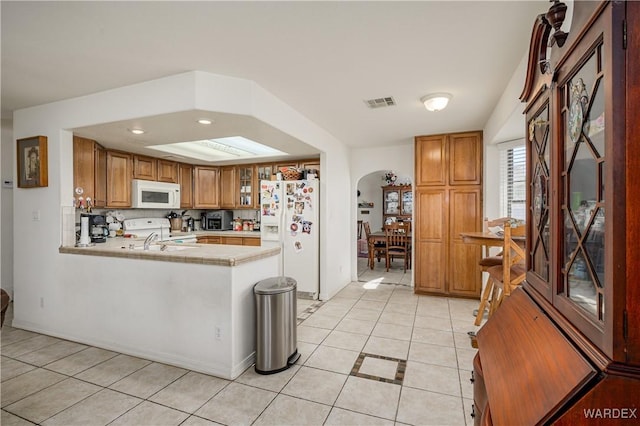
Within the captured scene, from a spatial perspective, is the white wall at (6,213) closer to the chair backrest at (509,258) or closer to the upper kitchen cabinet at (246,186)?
the upper kitchen cabinet at (246,186)

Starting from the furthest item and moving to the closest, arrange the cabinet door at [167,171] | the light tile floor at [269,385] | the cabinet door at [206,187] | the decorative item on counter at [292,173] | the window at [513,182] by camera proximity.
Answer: the cabinet door at [206,187], the cabinet door at [167,171], the decorative item on counter at [292,173], the window at [513,182], the light tile floor at [269,385]

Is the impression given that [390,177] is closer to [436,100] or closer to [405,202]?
[405,202]

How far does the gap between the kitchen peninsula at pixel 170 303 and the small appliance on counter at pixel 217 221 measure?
2.89 meters

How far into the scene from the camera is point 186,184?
17.9 ft

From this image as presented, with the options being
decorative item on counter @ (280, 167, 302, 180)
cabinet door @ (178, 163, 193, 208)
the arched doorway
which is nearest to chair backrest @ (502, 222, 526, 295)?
decorative item on counter @ (280, 167, 302, 180)

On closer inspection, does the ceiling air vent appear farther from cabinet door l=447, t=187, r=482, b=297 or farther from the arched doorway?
the arched doorway

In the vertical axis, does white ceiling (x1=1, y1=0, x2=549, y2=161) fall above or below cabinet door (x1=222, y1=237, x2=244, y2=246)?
above

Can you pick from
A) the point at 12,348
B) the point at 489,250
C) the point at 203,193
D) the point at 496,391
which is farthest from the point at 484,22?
the point at 203,193

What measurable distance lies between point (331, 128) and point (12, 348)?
13.8 ft

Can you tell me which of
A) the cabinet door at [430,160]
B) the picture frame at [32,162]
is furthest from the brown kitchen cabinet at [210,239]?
the cabinet door at [430,160]

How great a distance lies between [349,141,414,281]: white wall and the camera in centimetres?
515

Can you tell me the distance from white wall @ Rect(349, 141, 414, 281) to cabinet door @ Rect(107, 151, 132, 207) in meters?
3.63

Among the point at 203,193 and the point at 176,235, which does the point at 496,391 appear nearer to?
the point at 176,235

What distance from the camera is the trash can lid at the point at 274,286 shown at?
248 centimetres
